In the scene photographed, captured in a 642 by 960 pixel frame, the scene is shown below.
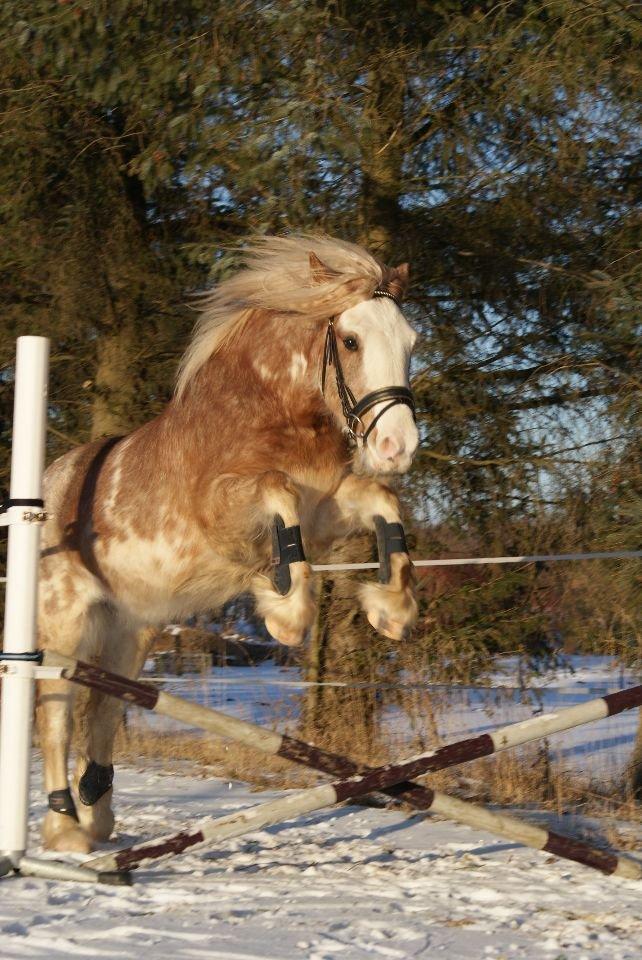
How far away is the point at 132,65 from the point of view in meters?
6.81

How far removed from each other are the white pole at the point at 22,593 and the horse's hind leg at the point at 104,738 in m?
0.96

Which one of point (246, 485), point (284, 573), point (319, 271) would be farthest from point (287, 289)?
point (284, 573)

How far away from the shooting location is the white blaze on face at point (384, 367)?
4.05m

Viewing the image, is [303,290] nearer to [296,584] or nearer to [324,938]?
[296,584]

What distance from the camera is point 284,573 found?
4109 millimetres

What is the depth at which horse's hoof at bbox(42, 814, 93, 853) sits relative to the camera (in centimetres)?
465

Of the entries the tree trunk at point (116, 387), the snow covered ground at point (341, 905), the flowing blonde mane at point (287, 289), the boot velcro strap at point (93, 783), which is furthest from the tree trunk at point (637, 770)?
the tree trunk at point (116, 387)

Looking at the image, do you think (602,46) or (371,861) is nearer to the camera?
(371,861)

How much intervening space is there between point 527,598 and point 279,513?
394 centimetres

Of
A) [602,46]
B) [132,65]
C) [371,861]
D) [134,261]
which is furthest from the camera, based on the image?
[134,261]

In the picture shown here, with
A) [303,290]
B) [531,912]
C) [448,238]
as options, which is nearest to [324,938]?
[531,912]

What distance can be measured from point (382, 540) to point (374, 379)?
2.08ft

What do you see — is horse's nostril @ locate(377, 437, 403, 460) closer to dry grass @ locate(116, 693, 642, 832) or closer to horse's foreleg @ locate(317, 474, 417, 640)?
horse's foreleg @ locate(317, 474, 417, 640)

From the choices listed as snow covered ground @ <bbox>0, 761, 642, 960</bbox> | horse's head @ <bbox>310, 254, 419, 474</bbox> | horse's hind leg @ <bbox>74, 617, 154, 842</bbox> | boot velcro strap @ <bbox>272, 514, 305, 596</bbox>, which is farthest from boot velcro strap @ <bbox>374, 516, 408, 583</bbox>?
horse's hind leg @ <bbox>74, 617, 154, 842</bbox>
